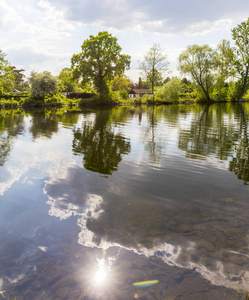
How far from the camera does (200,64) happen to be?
65.9 metres

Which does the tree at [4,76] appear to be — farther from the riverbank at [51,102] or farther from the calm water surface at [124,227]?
the calm water surface at [124,227]

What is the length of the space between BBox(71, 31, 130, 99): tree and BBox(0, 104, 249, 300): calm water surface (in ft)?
179

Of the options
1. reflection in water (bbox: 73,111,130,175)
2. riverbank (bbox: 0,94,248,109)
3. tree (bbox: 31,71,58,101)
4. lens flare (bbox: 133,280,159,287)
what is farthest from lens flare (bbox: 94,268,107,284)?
tree (bbox: 31,71,58,101)

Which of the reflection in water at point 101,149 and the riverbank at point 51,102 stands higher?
the riverbank at point 51,102

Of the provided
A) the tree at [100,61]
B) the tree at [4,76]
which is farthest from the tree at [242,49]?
the tree at [4,76]

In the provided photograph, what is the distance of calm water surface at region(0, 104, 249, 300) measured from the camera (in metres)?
3.51

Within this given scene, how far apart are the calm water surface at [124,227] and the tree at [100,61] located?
54.5 meters

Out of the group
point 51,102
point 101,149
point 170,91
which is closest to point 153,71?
point 170,91

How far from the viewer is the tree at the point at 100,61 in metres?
58.7

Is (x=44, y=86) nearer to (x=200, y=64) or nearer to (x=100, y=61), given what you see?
(x=100, y=61)

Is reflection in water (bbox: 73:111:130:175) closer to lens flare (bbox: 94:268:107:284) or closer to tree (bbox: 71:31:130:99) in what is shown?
lens flare (bbox: 94:268:107:284)

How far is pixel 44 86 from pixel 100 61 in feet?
56.5

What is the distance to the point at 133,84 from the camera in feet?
455

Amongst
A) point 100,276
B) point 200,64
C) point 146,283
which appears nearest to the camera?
point 146,283
